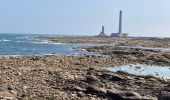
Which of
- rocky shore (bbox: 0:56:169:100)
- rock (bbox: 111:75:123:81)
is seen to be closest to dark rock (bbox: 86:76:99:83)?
rocky shore (bbox: 0:56:169:100)

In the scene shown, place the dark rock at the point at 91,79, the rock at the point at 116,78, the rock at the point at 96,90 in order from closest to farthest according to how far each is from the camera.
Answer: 1. the rock at the point at 96,90
2. the dark rock at the point at 91,79
3. the rock at the point at 116,78

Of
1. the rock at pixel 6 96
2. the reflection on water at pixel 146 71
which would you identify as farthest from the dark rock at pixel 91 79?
the reflection on water at pixel 146 71

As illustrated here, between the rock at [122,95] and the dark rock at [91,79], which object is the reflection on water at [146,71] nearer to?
the dark rock at [91,79]

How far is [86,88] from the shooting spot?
79.5ft

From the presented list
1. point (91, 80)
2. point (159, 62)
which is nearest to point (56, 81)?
point (91, 80)

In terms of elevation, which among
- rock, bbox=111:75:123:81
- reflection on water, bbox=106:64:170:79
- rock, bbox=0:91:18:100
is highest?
rock, bbox=0:91:18:100

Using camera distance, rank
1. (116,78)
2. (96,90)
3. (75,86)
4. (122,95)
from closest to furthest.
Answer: (122,95)
(96,90)
(75,86)
(116,78)

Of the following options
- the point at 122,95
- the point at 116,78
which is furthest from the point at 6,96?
the point at 116,78

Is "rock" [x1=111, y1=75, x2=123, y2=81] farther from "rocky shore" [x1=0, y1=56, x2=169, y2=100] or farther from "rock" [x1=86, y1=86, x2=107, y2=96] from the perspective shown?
"rock" [x1=86, y1=86, x2=107, y2=96]

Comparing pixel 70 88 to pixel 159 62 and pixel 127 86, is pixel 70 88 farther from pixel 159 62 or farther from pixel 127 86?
pixel 159 62

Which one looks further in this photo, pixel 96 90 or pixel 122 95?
pixel 96 90

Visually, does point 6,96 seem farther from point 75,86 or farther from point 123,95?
point 123,95

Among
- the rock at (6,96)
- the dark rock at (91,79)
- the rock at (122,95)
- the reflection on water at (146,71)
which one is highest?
the rock at (6,96)

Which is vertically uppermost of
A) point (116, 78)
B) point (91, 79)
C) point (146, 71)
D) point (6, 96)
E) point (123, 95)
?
point (6, 96)
